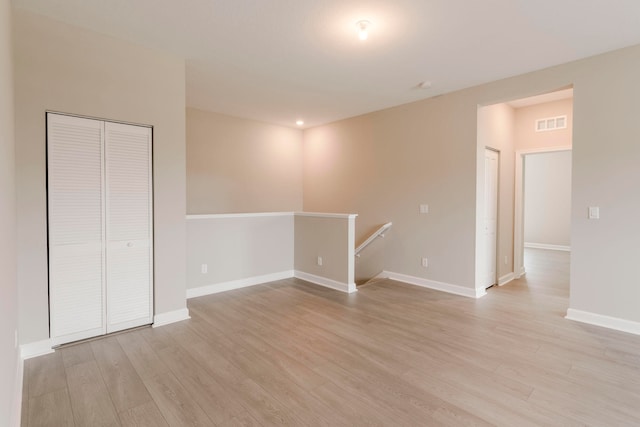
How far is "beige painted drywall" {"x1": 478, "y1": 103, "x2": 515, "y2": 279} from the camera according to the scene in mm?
4691

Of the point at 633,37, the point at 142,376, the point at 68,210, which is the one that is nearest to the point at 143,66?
the point at 68,210

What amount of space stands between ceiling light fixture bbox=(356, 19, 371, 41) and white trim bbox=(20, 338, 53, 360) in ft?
12.5

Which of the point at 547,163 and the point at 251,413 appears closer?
the point at 251,413

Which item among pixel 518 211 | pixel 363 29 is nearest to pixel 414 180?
pixel 518 211

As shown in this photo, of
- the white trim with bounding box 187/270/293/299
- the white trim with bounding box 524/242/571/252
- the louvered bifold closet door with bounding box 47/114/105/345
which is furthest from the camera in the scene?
the white trim with bounding box 524/242/571/252

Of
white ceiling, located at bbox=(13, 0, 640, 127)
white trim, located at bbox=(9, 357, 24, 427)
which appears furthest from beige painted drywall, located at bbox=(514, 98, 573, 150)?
white trim, located at bbox=(9, 357, 24, 427)

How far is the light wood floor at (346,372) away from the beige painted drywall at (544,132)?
104 inches

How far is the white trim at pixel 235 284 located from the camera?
432 centimetres

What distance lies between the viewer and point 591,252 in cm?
339

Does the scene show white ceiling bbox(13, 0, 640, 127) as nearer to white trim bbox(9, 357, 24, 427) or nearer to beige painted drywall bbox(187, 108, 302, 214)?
beige painted drywall bbox(187, 108, 302, 214)

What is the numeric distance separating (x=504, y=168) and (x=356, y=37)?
3505 millimetres

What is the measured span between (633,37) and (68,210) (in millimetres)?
5358

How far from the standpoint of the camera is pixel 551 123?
4969 mm

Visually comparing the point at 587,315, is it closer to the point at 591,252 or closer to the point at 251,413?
the point at 591,252
